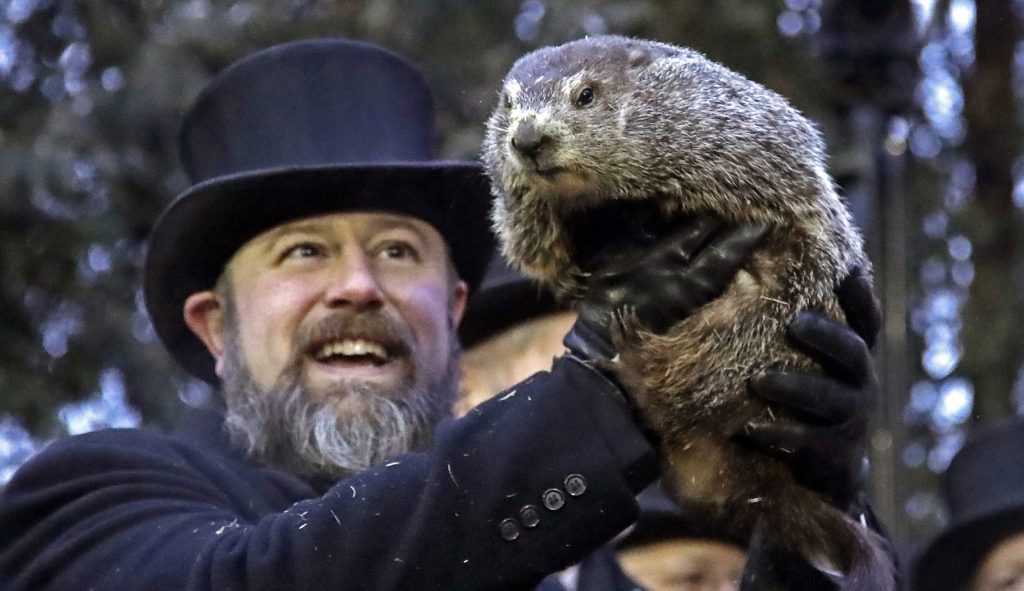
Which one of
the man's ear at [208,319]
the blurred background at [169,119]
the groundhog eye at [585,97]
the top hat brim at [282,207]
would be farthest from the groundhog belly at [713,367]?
the blurred background at [169,119]

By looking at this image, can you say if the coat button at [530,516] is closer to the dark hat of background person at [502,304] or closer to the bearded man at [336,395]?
the bearded man at [336,395]

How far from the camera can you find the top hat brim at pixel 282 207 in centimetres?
360

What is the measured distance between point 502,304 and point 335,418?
1.07 m

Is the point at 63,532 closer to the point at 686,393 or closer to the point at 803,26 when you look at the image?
the point at 686,393

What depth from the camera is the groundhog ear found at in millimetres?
2785

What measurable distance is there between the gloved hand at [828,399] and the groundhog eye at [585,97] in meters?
0.48

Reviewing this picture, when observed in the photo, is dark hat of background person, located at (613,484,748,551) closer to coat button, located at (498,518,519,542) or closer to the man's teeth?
the man's teeth

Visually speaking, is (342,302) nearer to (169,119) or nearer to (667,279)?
(667,279)

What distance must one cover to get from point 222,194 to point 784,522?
4.92 feet

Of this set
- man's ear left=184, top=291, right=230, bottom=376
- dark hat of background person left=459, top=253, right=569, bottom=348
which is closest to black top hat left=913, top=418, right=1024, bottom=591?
dark hat of background person left=459, top=253, right=569, bottom=348

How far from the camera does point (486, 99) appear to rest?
11.1ft

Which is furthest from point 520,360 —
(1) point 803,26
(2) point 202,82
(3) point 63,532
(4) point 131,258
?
(1) point 803,26

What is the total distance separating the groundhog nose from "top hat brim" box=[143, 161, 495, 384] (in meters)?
0.93

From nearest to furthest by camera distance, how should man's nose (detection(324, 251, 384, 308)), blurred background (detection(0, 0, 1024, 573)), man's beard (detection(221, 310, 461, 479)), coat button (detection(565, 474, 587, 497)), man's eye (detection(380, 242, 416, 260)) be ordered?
coat button (detection(565, 474, 587, 497)), man's beard (detection(221, 310, 461, 479)), man's nose (detection(324, 251, 384, 308)), man's eye (detection(380, 242, 416, 260)), blurred background (detection(0, 0, 1024, 573))
